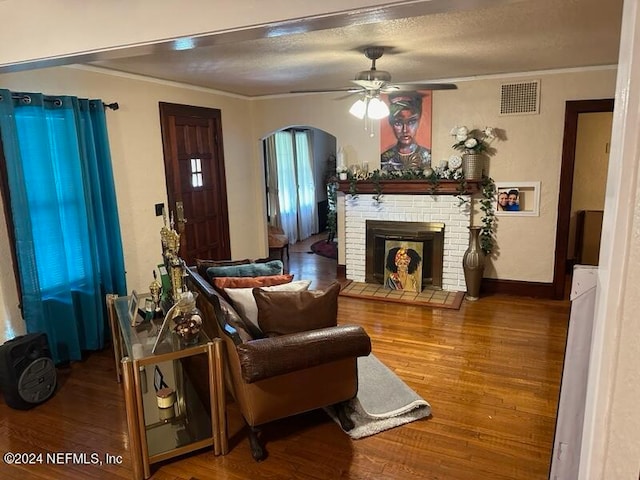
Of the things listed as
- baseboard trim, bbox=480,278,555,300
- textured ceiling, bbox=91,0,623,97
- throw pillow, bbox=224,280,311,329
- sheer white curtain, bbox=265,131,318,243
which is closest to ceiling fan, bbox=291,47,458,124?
textured ceiling, bbox=91,0,623,97

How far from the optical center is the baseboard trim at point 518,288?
4.93 metres

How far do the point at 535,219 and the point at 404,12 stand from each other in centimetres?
398

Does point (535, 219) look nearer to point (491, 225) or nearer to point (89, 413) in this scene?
point (491, 225)

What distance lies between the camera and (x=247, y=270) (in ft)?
10.5

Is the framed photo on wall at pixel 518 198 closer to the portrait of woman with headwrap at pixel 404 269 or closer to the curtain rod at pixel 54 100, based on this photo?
the portrait of woman with headwrap at pixel 404 269

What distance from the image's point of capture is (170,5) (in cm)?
177

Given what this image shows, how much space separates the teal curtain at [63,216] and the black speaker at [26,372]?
31 cm

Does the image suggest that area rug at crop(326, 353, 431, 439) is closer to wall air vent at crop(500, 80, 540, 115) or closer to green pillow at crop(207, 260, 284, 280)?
green pillow at crop(207, 260, 284, 280)

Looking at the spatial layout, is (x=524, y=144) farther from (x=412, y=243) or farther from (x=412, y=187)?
(x=412, y=243)

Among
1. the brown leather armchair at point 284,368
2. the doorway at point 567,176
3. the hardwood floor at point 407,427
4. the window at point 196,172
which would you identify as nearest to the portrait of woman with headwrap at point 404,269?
the hardwood floor at point 407,427

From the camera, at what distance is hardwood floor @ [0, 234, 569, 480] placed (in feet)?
7.74

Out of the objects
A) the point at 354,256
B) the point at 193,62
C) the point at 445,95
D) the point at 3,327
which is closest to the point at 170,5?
the point at 193,62

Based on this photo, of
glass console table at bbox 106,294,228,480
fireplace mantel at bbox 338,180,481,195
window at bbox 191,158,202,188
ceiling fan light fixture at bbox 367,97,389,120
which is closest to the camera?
glass console table at bbox 106,294,228,480

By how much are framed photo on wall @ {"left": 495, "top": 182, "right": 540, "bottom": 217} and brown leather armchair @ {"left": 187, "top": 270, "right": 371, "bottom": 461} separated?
10.3 feet
